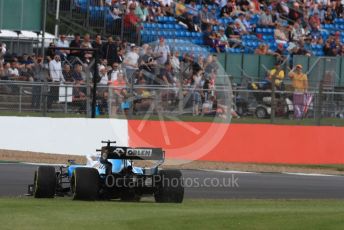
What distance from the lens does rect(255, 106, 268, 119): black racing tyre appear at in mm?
23427

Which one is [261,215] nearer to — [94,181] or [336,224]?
[336,224]

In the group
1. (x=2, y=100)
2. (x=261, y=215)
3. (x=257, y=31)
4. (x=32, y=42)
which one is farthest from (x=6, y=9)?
(x=261, y=215)

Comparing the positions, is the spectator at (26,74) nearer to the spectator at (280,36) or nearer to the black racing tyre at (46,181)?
the spectator at (280,36)

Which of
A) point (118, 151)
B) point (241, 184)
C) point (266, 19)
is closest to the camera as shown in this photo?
point (118, 151)

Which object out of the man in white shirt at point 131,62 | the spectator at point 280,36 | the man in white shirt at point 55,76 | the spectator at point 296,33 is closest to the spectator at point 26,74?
the man in white shirt at point 55,76

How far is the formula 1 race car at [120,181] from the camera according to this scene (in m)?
12.7

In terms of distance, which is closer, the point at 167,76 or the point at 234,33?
the point at 167,76

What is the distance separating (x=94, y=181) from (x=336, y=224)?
11.7 ft

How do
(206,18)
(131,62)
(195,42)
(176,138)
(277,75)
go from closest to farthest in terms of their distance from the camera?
(176,138)
(131,62)
(277,75)
(195,42)
(206,18)

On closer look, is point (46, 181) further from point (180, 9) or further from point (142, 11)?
point (180, 9)

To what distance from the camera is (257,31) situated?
31.3 meters

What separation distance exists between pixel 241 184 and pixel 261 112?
611 cm

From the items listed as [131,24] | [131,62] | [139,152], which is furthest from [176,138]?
[139,152]

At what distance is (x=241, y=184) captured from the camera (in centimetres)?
1777
